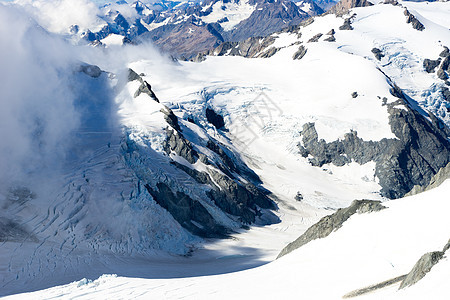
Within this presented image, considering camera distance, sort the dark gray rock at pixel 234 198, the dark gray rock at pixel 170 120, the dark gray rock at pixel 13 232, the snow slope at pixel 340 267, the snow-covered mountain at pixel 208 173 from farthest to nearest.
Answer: the dark gray rock at pixel 170 120, the dark gray rock at pixel 234 198, the dark gray rock at pixel 13 232, the snow-covered mountain at pixel 208 173, the snow slope at pixel 340 267

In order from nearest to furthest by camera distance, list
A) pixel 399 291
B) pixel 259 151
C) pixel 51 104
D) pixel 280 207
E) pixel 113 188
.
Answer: pixel 399 291 < pixel 113 188 < pixel 51 104 < pixel 280 207 < pixel 259 151

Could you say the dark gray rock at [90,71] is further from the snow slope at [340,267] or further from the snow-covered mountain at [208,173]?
the snow slope at [340,267]

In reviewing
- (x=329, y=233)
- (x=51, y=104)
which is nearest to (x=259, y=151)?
(x=51, y=104)

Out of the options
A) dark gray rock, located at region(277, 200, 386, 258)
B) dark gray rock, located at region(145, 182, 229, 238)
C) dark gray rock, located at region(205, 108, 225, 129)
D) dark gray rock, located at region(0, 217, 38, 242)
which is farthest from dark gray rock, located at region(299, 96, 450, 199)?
dark gray rock, located at region(0, 217, 38, 242)

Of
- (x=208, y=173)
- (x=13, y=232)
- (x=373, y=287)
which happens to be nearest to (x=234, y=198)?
(x=208, y=173)

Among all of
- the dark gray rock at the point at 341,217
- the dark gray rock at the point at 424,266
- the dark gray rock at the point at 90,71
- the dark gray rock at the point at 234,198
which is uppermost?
the dark gray rock at the point at 424,266

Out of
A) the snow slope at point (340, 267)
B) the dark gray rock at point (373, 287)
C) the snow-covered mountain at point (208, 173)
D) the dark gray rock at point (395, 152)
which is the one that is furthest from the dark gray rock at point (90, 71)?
the dark gray rock at point (373, 287)

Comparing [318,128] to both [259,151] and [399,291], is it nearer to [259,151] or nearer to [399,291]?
[259,151]
